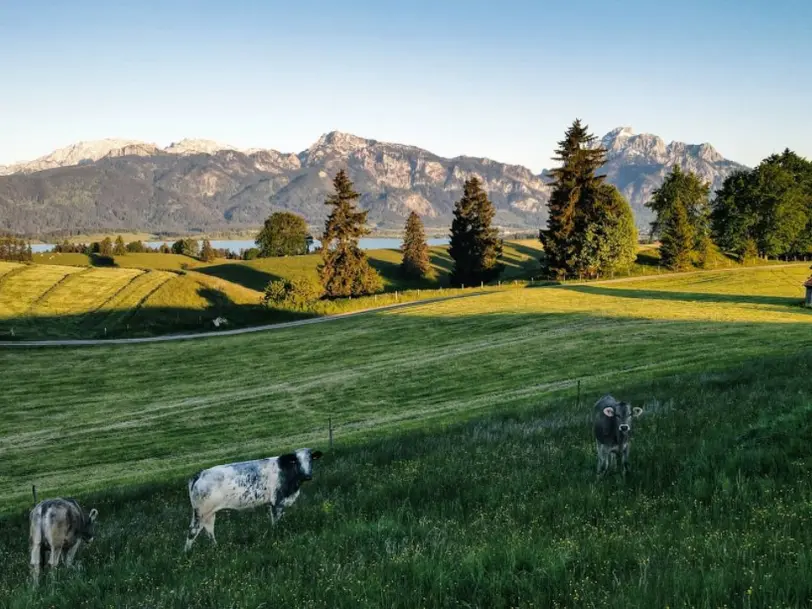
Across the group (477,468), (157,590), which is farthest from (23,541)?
(477,468)

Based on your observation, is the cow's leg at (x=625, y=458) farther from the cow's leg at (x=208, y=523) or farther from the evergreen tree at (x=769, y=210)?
the evergreen tree at (x=769, y=210)

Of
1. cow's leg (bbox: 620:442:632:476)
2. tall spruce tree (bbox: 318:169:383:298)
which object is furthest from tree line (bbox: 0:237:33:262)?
cow's leg (bbox: 620:442:632:476)

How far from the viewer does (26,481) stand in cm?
2727

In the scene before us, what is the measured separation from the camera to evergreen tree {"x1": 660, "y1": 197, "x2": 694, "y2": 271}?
95.6 meters

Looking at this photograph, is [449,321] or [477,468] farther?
[449,321]

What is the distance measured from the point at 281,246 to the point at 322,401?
5432 inches

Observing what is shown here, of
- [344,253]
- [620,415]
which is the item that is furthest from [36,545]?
[344,253]

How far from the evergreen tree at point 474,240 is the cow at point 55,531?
309 feet

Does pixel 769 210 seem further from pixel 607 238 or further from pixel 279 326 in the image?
pixel 279 326

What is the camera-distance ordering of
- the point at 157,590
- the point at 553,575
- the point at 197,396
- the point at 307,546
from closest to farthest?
the point at 553,575 → the point at 157,590 → the point at 307,546 → the point at 197,396

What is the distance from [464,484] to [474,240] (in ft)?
304

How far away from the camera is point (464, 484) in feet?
40.6

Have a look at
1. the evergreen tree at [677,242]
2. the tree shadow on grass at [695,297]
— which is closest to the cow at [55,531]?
the tree shadow on grass at [695,297]

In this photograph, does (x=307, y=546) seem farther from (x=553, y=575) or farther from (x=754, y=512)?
(x=754, y=512)
